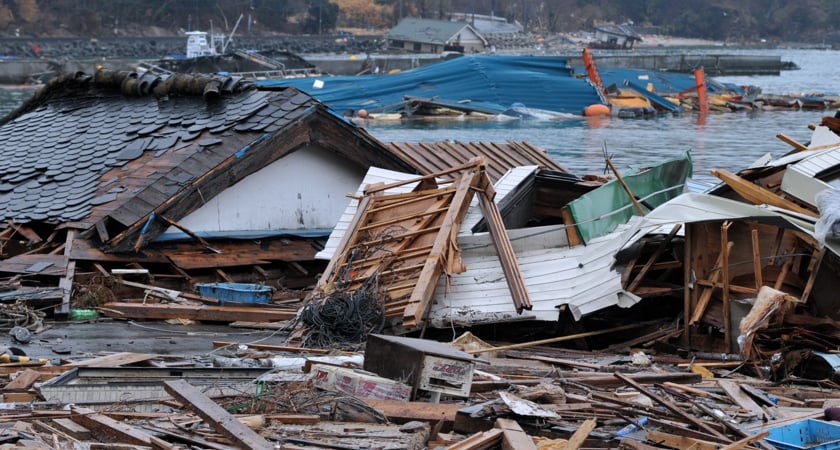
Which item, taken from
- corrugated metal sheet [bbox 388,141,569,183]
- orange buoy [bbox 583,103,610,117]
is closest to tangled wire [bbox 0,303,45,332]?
corrugated metal sheet [bbox 388,141,569,183]

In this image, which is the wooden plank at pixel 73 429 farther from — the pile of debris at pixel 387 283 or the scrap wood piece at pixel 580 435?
the scrap wood piece at pixel 580 435

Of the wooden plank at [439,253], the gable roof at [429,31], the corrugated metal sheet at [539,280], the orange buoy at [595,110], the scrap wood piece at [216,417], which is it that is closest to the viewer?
the scrap wood piece at [216,417]

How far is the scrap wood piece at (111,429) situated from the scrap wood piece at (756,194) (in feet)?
26.1

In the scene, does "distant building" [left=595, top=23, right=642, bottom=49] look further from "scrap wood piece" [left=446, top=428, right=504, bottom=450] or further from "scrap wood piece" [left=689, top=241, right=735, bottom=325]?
"scrap wood piece" [left=446, top=428, right=504, bottom=450]

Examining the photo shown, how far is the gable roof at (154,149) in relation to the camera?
14.1 m

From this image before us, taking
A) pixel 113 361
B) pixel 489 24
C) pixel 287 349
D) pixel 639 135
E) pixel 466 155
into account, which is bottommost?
pixel 639 135

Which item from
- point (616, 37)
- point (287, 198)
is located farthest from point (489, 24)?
point (287, 198)

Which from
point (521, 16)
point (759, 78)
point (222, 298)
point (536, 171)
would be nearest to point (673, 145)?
point (536, 171)

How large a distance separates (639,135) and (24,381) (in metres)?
46.1

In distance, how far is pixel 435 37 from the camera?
110 metres

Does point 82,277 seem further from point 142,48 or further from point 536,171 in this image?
point 142,48

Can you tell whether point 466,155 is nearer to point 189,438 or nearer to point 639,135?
point 189,438

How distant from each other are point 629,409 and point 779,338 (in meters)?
3.83

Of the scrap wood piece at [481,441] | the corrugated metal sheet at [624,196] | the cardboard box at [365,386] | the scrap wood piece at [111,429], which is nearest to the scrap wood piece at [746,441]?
the scrap wood piece at [481,441]
